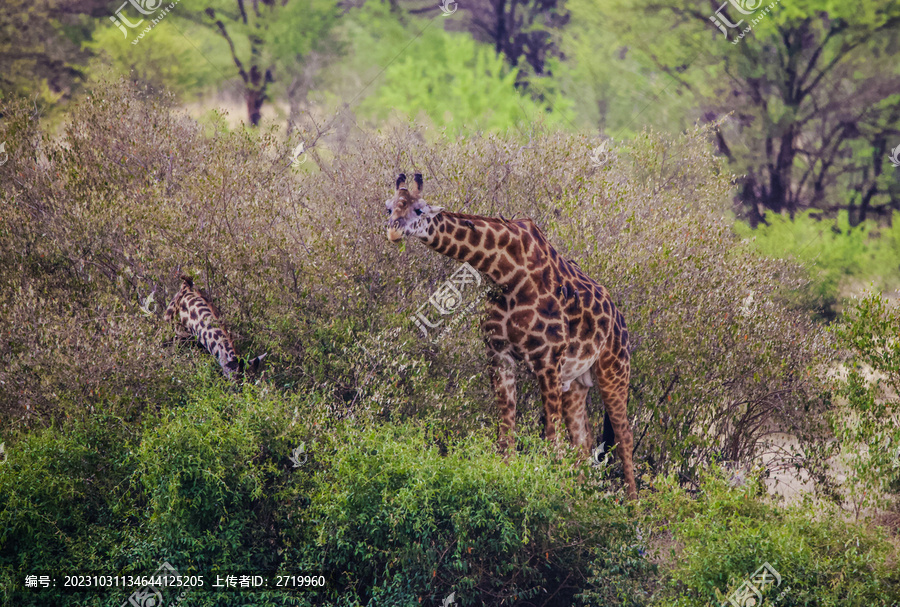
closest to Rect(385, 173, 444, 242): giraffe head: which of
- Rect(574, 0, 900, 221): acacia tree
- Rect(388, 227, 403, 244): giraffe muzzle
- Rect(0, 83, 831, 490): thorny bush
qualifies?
Rect(388, 227, 403, 244): giraffe muzzle

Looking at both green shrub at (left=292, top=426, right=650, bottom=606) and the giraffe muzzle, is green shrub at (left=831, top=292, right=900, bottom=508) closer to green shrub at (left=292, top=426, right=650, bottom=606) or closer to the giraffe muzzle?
green shrub at (left=292, top=426, right=650, bottom=606)

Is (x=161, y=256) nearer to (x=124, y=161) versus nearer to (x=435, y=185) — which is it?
(x=124, y=161)

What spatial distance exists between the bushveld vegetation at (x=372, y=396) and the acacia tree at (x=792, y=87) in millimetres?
22144

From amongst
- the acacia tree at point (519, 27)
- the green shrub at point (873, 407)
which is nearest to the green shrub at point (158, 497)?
the green shrub at point (873, 407)

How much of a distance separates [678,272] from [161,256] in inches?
322

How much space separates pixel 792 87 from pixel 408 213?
3129cm

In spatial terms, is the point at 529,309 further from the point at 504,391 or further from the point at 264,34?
the point at 264,34

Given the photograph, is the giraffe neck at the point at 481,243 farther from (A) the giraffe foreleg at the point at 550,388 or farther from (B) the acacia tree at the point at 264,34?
(B) the acacia tree at the point at 264,34

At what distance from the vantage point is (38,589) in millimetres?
10609

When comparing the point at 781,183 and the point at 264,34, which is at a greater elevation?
the point at 264,34

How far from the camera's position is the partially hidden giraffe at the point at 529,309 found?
11.4 metres

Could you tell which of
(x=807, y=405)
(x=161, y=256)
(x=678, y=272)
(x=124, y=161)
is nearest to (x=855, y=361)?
(x=807, y=405)

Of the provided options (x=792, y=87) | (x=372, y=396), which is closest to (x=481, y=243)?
(x=372, y=396)

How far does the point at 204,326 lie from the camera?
1305cm
